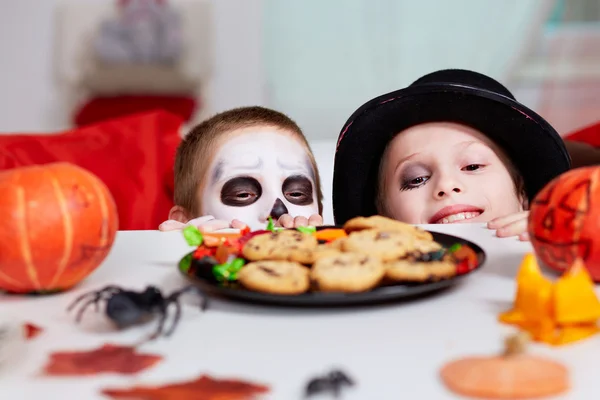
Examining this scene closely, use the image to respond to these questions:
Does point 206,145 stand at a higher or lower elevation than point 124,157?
higher

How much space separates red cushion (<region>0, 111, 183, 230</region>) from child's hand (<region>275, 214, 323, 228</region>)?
674 millimetres

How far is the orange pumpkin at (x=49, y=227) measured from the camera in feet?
1.78

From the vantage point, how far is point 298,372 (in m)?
0.42

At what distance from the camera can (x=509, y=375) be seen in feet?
1.29

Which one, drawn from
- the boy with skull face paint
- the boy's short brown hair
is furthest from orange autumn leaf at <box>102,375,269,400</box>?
the boy's short brown hair

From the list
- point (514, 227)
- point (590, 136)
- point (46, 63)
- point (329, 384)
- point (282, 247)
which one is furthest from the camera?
point (46, 63)

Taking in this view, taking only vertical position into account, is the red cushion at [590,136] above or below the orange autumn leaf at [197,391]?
below

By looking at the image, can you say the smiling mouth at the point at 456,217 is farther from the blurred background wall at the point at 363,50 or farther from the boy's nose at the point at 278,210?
the blurred background wall at the point at 363,50

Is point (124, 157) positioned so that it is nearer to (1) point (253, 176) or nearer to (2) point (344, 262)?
(1) point (253, 176)

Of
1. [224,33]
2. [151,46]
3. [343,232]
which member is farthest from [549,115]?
[343,232]

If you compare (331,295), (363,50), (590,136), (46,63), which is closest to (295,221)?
(331,295)

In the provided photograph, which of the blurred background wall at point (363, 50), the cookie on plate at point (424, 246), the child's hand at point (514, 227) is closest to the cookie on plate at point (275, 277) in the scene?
the cookie on plate at point (424, 246)

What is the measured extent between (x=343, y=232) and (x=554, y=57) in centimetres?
241

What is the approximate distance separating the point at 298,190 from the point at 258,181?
0.07 meters
